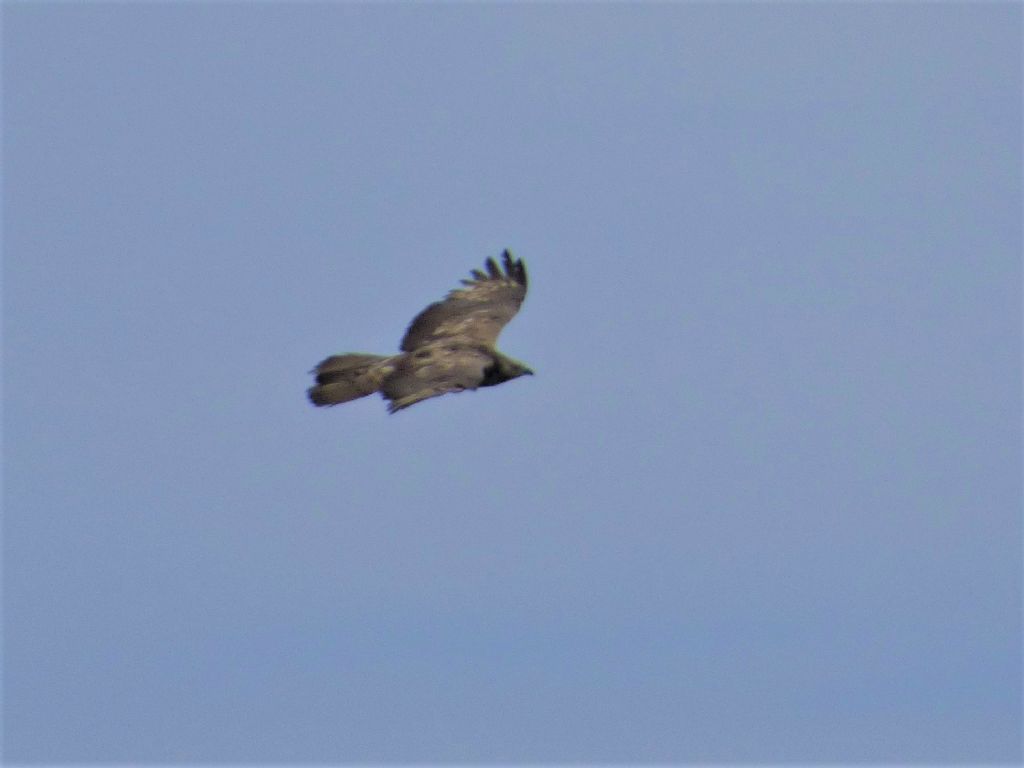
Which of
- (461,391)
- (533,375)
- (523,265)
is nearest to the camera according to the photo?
(461,391)

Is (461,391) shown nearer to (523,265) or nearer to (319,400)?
(319,400)

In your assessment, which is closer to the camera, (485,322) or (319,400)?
(319,400)

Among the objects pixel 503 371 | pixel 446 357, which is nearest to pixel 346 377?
pixel 446 357

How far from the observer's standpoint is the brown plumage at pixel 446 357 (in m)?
32.0

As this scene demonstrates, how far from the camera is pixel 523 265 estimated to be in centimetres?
3778

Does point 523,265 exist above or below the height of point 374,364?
above

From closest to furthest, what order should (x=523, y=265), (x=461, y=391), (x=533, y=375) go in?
1. (x=461, y=391)
2. (x=533, y=375)
3. (x=523, y=265)

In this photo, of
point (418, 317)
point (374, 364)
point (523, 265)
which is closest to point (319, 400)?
point (374, 364)

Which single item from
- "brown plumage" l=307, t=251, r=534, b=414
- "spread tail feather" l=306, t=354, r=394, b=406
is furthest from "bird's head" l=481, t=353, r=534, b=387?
"spread tail feather" l=306, t=354, r=394, b=406

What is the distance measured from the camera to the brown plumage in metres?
32.0

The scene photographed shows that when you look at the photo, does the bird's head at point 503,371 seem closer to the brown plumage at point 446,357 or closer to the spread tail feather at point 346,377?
→ the brown plumage at point 446,357

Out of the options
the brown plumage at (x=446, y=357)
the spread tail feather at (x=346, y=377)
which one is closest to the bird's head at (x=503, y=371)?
the brown plumage at (x=446, y=357)

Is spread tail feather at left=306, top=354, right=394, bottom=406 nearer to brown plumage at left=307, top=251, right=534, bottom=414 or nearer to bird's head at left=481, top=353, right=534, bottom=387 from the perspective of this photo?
brown plumage at left=307, top=251, right=534, bottom=414

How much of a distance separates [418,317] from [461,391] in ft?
15.3
